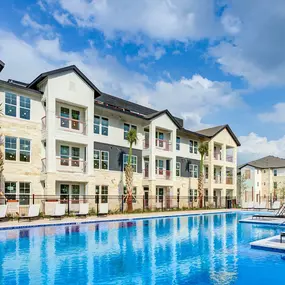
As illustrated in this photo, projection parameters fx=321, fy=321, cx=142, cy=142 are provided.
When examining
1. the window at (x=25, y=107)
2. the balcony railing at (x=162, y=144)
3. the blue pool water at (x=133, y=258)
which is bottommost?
the blue pool water at (x=133, y=258)

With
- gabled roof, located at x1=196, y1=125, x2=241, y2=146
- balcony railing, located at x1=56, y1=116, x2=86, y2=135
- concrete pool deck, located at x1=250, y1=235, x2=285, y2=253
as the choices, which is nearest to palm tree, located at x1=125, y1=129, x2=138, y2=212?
balcony railing, located at x1=56, y1=116, x2=86, y2=135

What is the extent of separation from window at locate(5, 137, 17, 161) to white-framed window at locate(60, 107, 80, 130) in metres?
3.72

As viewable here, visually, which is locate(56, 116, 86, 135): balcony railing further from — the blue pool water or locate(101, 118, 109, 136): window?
the blue pool water

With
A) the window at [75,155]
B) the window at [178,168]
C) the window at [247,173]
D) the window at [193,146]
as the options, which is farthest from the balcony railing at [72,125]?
the window at [247,173]

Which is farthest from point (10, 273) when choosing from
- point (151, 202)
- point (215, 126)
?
point (215, 126)

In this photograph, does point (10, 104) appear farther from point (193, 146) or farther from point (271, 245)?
point (193, 146)

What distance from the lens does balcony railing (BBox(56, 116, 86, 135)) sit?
2409 cm

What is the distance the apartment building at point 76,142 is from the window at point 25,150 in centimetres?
7

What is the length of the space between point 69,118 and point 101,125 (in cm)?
369

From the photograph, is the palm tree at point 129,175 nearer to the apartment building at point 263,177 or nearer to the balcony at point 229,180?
the balcony at point 229,180

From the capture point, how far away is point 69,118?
80.5ft

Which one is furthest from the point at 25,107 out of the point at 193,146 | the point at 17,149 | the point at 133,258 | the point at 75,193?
the point at 193,146

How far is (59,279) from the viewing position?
8.33 m

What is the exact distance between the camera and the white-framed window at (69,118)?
79.6ft
